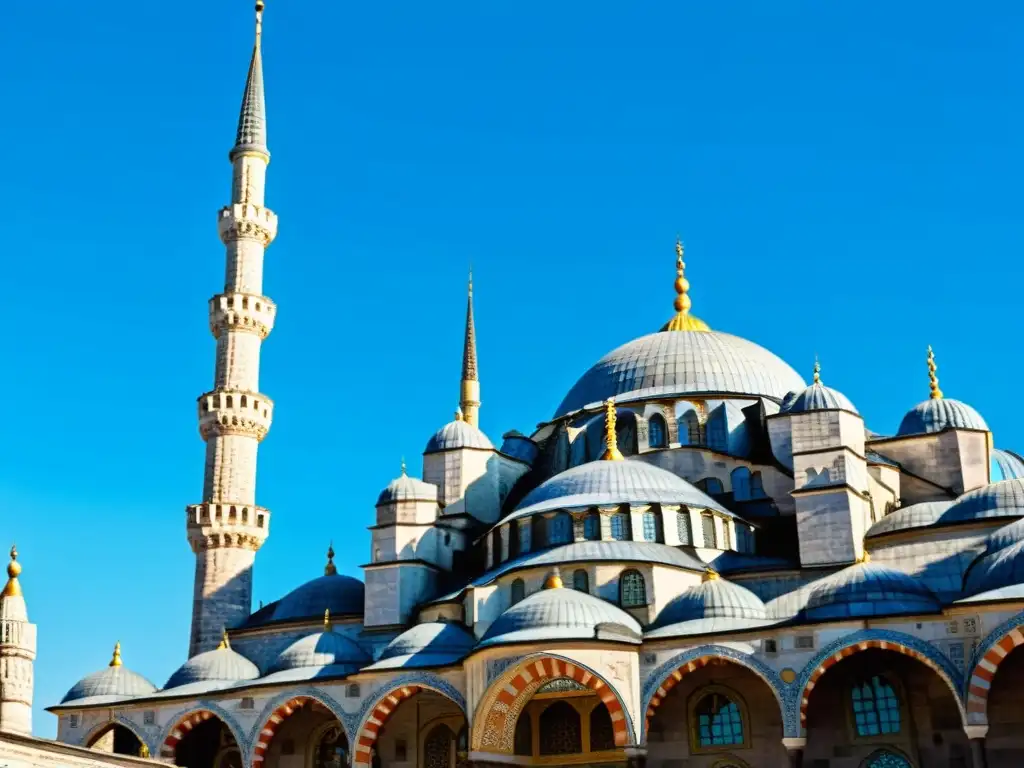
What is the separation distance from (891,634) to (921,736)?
154 centimetres

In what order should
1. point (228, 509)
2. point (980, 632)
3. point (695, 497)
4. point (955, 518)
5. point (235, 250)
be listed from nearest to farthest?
1. point (980, 632)
2. point (955, 518)
3. point (695, 497)
4. point (228, 509)
5. point (235, 250)

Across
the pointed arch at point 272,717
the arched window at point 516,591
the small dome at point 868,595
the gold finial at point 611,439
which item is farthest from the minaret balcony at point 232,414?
the small dome at point 868,595

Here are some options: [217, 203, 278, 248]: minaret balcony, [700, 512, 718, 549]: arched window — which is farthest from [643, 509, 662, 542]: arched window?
[217, 203, 278, 248]: minaret balcony

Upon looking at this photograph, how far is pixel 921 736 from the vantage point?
19344 millimetres

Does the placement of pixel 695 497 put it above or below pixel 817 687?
above

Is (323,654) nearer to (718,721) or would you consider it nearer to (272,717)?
(272,717)

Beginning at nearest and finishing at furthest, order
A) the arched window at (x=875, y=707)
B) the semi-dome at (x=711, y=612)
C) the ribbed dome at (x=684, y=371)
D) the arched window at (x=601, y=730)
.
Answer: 1. the arched window at (x=875, y=707)
2. the semi-dome at (x=711, y=612)
3. the arched window at (x=601, y=730)
4. the ribbed dome at (x=684, y=371)

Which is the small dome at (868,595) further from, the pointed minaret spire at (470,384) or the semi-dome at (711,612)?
the pointed minaret spire at (470,384)

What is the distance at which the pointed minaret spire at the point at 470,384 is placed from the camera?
3675 cm

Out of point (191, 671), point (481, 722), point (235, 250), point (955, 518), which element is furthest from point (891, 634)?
point (235, 250)

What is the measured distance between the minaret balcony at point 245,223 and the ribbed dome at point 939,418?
1276cm

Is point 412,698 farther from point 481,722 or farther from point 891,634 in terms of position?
point 891,634

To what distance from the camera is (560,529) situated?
23.2 m

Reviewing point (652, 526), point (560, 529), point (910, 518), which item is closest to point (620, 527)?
point (652, 526)
